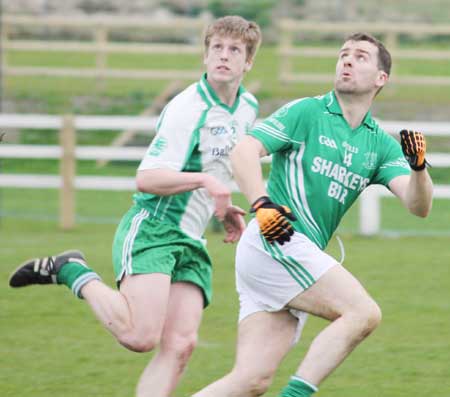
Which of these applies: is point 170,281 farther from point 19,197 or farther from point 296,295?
point 19,197

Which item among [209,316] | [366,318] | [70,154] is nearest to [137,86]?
[70,154]

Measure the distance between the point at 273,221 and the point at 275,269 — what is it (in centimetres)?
45

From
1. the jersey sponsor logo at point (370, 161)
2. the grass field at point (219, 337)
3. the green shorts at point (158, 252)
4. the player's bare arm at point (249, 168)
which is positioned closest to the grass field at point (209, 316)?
the grass field at point (219, 337)

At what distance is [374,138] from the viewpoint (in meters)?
5.96

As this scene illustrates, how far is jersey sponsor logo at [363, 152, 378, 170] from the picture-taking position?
19.2 feet

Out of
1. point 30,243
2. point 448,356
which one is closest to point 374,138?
point 448,356

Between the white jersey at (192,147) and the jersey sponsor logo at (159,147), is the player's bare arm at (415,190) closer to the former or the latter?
the white jersey at (192,147)

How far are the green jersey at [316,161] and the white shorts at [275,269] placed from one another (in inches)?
6.0

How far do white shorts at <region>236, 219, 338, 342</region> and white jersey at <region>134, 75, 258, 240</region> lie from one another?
56 centimetres

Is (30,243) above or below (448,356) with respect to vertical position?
below

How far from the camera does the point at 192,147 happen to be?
6219 millimetres

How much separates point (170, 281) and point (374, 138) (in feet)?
3.93

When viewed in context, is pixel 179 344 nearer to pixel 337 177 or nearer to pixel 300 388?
pixel 300 388

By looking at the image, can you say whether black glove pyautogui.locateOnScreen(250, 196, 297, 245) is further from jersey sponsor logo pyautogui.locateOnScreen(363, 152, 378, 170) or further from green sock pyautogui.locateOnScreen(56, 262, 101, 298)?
green sock pyautogui.locateOnScreen(56, 262, 101, 298)
